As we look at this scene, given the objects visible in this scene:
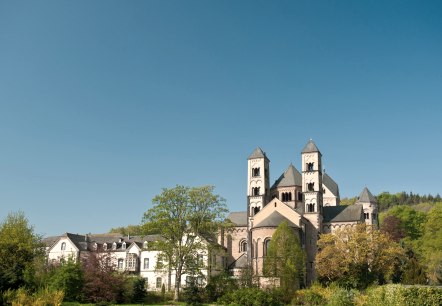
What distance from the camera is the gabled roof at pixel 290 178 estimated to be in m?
75.2

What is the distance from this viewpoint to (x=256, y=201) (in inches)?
2901

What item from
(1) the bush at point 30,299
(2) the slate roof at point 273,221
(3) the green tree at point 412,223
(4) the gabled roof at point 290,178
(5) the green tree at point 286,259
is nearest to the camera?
(1) the bush at point 30,299

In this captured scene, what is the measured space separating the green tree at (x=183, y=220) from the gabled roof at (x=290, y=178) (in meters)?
21.9

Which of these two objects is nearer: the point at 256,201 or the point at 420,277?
the point at 420,277

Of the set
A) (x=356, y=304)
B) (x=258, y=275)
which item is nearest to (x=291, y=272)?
(x=258, y=275)

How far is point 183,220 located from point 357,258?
73.3 ft

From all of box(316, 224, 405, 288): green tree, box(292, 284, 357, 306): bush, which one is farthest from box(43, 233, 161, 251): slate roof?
box(292, 284, 357, 306): bush

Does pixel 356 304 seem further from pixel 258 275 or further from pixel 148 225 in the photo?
pixel 148 225

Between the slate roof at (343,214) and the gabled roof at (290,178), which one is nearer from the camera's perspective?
the slate roof at (343,214)

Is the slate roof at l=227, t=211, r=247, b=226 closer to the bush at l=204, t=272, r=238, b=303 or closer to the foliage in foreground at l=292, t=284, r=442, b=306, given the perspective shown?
the bush at l=204, t=272, r=238, b=303

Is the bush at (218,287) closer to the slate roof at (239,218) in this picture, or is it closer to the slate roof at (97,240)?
the slate roof at (97,240)

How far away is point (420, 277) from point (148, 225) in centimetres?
3653

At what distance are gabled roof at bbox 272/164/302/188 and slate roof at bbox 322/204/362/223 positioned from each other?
6.68 metres

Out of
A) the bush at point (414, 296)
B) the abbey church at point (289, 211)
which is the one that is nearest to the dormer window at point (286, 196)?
the abbey church at point (289, 211)
